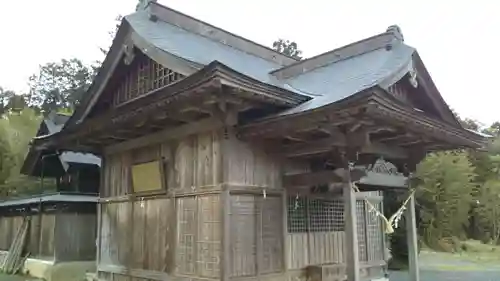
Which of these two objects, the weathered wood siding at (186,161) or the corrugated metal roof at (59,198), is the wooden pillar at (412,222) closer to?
the weathered wood siding at (186,161)

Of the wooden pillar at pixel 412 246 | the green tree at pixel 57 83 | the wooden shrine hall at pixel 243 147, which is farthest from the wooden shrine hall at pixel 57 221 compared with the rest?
the green tree at pixel 57 83

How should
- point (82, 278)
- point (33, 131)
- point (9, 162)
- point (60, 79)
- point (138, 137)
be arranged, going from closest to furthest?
point (138, 137)
point (82, 278)
point (9, 162)
point (33, 131)
point (60, 79)

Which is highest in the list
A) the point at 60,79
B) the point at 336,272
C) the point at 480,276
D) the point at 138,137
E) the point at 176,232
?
the point at 60,79

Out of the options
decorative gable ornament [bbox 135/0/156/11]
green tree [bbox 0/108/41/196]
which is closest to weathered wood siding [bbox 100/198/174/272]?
decorative gable ornament [bbox 135/0/156/11]

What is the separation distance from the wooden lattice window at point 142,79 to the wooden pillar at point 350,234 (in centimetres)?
316

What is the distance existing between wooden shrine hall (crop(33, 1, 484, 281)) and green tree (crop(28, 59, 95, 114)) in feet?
102

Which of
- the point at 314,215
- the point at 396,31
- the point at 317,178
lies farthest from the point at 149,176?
the point at 396,31

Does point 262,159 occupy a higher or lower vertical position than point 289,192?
higher

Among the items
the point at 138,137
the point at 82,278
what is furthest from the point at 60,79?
the point at 138,137

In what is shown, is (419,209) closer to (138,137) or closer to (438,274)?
(438,274)

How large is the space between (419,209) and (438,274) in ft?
24.9

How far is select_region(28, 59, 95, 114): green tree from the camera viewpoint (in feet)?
123

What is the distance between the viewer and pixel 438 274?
14.7 m

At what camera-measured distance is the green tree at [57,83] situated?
37.4 meters
